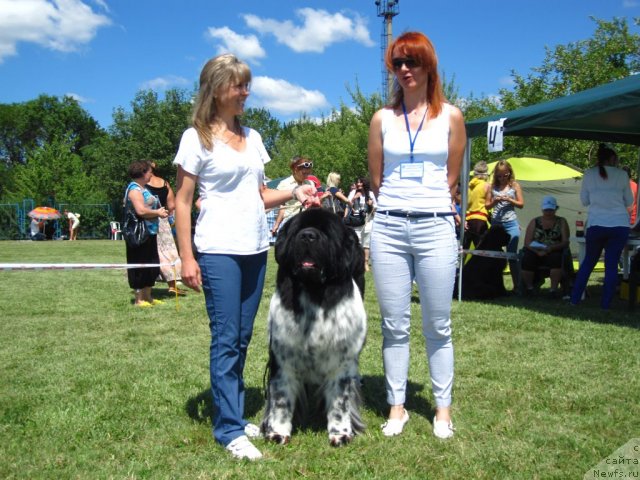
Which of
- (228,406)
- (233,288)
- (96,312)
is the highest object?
(233,288)

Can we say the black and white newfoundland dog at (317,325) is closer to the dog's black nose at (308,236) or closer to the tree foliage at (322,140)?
the dog's black nose at (308,236)

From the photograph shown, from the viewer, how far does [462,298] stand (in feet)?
26.8

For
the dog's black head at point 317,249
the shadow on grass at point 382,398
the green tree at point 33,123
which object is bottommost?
the shadow on grass at point 382,398

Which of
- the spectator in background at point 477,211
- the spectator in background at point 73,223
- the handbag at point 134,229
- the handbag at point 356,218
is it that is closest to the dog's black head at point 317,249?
the handbag at point 134,229

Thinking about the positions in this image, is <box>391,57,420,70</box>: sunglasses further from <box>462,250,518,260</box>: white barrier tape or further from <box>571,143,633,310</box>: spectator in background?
<box>462,250,518,260</box>: white barrier tape

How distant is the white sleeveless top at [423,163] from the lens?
9.88ft

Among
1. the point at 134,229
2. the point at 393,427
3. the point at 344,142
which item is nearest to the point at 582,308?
the point at 393,427

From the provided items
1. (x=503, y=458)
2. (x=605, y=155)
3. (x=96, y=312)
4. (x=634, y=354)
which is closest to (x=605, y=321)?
(x=634, y=354)

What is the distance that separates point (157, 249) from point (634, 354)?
591 cm

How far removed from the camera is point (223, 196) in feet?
9.45

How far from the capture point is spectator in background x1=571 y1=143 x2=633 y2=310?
7.05m

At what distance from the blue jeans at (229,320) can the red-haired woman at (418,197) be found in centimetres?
73

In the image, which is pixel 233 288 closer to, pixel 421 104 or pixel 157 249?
pixel 421 104

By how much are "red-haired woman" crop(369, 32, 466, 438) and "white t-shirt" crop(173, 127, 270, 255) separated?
0.73 metres
